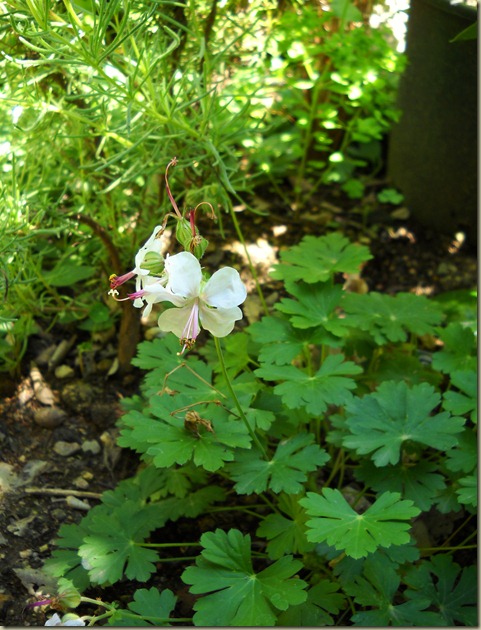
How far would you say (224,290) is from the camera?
130 centimetres

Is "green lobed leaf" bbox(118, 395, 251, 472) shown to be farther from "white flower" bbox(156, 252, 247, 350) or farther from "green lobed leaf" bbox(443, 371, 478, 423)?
"green lobed leaf" bbox(443, 371, 478, 423)

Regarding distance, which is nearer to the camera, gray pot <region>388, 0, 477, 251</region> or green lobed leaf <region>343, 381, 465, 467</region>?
green lobed leaf <region>343, 381, 465, 467</region>

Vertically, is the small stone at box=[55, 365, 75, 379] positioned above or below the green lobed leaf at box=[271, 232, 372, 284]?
below

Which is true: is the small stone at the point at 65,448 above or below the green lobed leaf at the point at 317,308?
below

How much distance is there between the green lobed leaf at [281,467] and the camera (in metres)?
1.56

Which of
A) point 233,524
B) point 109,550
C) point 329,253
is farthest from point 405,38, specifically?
point 109,550

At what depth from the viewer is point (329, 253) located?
205 cm

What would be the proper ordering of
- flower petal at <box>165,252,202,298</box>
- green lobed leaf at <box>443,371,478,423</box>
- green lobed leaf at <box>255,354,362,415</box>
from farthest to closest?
green lobed leaf at <box>443,371,478,423</box> < green lobed leaf at <box>255,354,362,415</box> < flower petal at <box>165,252,202,298</box>

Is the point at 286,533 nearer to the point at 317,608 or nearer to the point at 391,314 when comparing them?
A: the point at 317,608

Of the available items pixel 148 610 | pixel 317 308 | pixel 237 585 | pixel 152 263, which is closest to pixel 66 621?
pixel 148 610

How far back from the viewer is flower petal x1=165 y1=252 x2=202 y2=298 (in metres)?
1.27

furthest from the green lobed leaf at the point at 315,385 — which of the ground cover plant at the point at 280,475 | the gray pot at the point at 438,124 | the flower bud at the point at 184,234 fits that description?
the gray pot at the point at 438,124

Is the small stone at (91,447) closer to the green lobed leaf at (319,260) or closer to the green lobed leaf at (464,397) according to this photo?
the green lobed leaf at (319,260)

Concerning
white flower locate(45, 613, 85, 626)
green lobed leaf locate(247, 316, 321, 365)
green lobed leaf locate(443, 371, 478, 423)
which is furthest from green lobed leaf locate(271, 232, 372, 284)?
white flower locate(45, 613, 85, 626)
